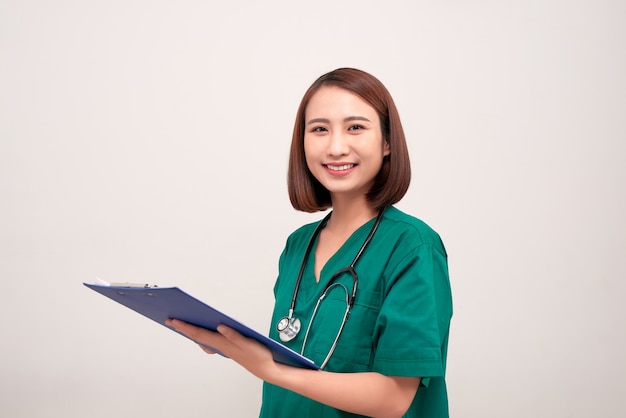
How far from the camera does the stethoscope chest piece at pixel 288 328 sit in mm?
1421

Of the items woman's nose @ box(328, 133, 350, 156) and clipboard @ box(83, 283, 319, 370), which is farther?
woman's nose @ box(328, 133, 350, 156)

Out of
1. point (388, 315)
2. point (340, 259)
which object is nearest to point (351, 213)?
point (340, 259)

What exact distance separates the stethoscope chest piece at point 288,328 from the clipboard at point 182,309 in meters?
0.16

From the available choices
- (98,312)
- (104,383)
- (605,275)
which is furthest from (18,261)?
(605,275)

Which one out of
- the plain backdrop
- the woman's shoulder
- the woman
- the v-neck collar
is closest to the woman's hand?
the woman

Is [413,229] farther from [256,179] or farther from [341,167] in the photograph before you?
[256,179]

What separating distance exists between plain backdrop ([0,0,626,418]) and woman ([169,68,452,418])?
3.16ft

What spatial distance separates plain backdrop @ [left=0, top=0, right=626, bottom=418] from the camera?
2490mm

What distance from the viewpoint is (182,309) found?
1182mm

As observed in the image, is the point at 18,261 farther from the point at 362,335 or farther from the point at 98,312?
the point at 362,335

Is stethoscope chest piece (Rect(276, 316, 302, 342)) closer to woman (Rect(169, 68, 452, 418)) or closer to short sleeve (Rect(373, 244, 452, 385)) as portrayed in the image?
woman (Rect(169, 68, 452, 418))

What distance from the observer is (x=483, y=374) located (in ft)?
8.37

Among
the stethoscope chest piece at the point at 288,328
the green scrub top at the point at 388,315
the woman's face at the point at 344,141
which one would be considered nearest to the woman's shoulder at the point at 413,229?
the green scrub top at the point at 388,315

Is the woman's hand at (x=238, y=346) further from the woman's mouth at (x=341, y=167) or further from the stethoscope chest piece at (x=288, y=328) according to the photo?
the woman's mouth at (x=341, y=167)
